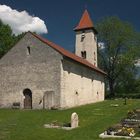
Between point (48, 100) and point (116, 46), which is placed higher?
point (116, 46)

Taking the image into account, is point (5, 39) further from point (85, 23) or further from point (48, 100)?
point (48, 100)

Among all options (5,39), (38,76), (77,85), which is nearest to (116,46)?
(5,39)

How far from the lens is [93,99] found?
47.2 m

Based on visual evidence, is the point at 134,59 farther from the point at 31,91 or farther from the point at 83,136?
the point at 83,136

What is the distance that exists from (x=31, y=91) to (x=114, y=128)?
18.7 meters

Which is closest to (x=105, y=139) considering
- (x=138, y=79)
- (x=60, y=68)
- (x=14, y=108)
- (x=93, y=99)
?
(x=60, y=68)

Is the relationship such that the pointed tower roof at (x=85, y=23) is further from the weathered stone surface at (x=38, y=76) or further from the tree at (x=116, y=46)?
the weathered stone surface at (x=38, y=76)

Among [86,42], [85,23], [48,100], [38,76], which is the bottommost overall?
[48,100]

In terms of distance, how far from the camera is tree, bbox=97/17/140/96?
63.1 m

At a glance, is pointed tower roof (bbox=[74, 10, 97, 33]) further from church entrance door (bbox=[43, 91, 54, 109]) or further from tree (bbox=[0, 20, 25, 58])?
church entrance door (bbox=[43, 91, 54, 109])

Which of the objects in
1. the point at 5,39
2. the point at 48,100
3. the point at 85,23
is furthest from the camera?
the point at 85,23

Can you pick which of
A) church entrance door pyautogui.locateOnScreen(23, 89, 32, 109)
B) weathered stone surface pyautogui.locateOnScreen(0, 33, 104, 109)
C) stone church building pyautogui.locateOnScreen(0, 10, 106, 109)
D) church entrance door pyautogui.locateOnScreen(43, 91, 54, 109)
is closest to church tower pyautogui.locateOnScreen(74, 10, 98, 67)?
stone church building pyautogui.locateOnScreen(0, 10, 106, 109)

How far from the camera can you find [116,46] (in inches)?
2510

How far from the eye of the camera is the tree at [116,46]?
63.1m
